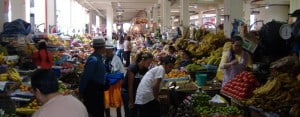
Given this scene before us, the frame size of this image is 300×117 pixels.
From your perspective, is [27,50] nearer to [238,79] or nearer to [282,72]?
[238,79]

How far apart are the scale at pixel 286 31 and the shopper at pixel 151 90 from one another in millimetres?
1926

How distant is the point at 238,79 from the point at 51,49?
18.5 feet

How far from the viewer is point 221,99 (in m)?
6.32

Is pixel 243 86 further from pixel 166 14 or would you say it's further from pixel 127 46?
pixel 166 14

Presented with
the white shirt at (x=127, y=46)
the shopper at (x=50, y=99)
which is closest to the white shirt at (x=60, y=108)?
the shopper at (x=50, y=99)

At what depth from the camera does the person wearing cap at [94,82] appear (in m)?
6.25

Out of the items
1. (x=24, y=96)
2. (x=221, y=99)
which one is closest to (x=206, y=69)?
(x=221, y=99)

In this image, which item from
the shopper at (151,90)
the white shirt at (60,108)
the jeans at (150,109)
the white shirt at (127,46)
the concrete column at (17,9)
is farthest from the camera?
the white shirt at (127,46)

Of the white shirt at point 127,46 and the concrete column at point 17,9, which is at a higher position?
the concrete column at point 17,9

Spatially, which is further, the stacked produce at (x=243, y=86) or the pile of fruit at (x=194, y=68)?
the pile of fruit at (x=194, y=68)

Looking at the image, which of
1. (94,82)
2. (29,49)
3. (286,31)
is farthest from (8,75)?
(286,31)

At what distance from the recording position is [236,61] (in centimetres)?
675

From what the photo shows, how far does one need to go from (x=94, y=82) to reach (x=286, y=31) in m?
3.18

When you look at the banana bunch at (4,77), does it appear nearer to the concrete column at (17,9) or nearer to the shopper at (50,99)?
the shopper at (50,99)
